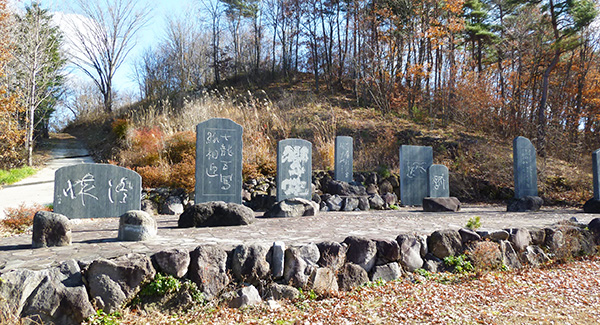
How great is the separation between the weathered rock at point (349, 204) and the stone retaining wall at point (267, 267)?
168 inches

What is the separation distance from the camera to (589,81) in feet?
53.3

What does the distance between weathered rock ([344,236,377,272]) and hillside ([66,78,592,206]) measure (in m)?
5.49

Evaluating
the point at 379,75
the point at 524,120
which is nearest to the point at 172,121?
the point at 379,75

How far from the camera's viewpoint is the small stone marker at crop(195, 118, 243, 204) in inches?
254

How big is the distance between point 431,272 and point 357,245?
1.04 meters

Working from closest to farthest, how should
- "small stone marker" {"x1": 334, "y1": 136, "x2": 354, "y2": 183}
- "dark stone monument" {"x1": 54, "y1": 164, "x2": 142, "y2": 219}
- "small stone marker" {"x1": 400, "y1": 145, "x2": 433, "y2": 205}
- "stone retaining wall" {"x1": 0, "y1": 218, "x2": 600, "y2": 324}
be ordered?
"stone retaining wall" {"x1": 0, "y1": 218, "x2": 600, "y2": 324} → "dark stone monument" {"x1": 54, "y1": 164, "x2": 142, "y2": 219} → "small stone marker" {"x1": 400, "y1": 145, "x2": 433, "y2": 205} → "small stone marker" {"x1": 334, "y1": 136, "x2": 354, "y2": 183}

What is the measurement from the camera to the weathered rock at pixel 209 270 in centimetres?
310

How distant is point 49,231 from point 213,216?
6.95ft

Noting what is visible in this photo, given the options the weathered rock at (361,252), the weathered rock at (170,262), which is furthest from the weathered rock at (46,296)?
the weathered rock at (361,252)

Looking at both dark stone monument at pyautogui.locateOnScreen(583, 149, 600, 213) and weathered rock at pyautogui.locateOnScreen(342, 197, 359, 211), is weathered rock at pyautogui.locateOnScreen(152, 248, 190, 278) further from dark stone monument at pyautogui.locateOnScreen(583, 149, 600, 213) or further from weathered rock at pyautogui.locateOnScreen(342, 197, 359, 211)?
dark stone monument at pyautogui.locateOnScreen(583, 149, 600, 213)

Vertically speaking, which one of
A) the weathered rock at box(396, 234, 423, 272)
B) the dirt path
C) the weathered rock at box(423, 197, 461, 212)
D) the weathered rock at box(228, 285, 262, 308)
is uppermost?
the dirt path

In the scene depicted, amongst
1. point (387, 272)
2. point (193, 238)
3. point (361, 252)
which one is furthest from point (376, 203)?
point (193, 238)

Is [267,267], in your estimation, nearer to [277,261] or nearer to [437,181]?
[277,261]

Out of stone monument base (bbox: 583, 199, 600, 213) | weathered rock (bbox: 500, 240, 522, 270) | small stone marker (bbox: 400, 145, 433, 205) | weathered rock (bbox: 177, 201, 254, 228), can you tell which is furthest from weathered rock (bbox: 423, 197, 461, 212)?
weathered rock (bbox: 177, 201, 254, 228)
